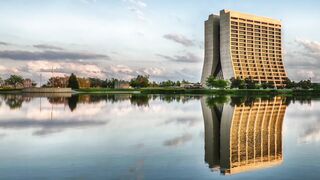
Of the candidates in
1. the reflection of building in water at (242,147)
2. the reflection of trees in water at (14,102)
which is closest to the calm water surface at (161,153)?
the reflection of building in water at (242,147)

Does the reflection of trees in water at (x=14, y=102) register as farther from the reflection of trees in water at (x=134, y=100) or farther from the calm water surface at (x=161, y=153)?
the calm water surface at (x=161, y=153)

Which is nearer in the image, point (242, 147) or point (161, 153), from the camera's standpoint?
point (161, 153)

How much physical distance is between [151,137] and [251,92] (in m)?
117

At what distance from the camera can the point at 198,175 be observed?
44.0 feet

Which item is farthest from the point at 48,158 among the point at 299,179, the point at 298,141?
the point at 298,141

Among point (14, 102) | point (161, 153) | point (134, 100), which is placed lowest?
point (14, 102)

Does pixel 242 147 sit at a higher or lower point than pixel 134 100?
higher

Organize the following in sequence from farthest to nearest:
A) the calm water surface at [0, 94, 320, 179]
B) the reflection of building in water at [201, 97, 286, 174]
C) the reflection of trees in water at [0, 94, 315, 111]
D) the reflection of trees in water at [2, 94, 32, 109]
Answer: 1. the reflection of trees in water at [0, 94, 315, 111]
2. the reflection of trees in water at [2, 94, 32, 109]
3. the reflection of building in water at [201, 97, 286, 174]
4. the calm water surface at [0, 94, 320, 179]

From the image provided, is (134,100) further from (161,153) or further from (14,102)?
(161,153)

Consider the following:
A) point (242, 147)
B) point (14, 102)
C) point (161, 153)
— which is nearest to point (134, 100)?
point (14, 102)

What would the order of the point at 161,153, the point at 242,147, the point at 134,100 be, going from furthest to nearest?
1. the point at 134,100
2. the point at 242,147
3. the point at 161,153

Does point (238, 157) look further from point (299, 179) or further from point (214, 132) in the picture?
point (214, 132)

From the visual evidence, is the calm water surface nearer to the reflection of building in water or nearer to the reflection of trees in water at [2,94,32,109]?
the reflection of building in water

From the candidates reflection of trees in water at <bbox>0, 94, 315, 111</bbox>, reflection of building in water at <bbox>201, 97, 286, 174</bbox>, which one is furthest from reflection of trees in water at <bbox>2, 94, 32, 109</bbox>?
reflection of building in water at <bbox>201, 97, 286, 174</bbox>
